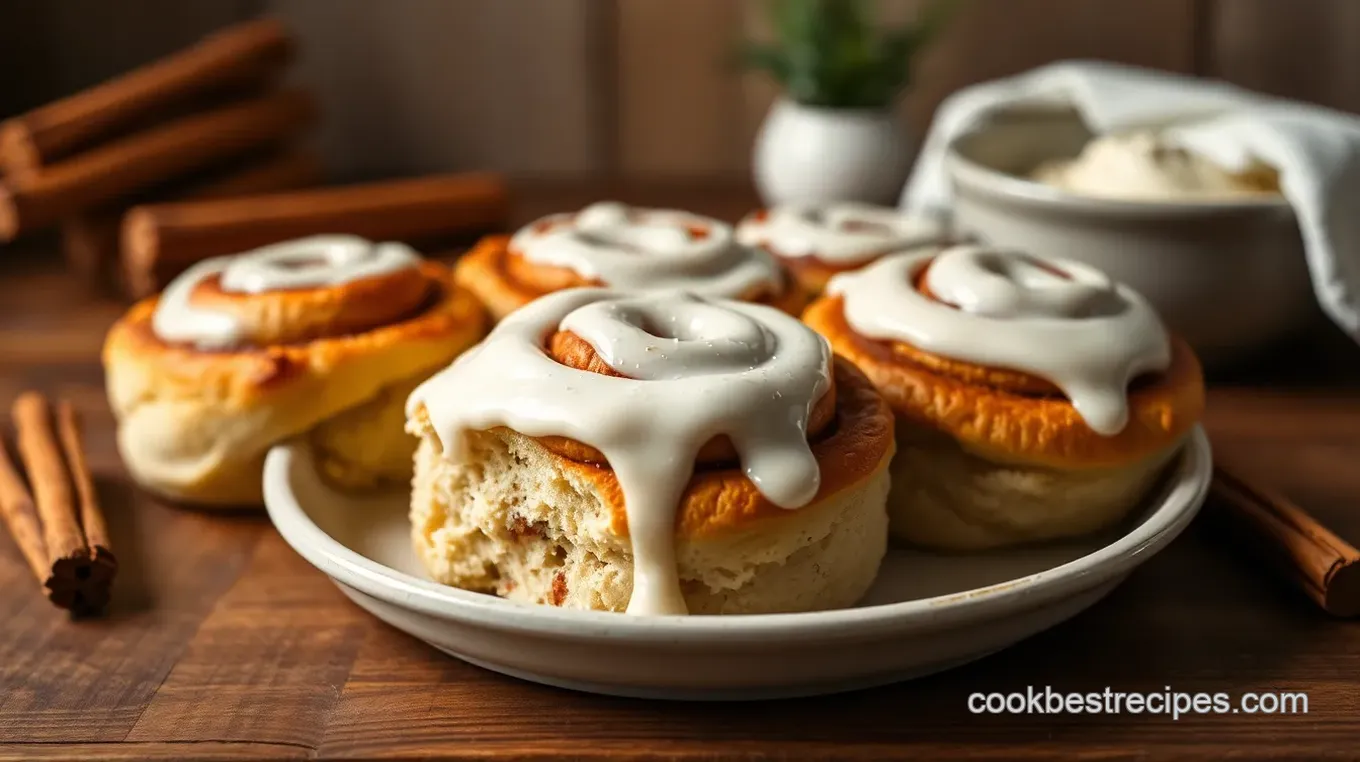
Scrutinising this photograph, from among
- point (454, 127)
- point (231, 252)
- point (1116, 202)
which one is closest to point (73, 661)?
point (231, 252)

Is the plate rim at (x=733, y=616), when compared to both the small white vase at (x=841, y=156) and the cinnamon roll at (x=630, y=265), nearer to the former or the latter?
the cinnamon roll at (x=630, y=265)

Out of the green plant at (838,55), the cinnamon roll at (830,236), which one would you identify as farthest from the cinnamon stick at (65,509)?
the green plant at (838,55)

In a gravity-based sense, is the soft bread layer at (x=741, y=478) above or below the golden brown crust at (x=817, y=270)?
above

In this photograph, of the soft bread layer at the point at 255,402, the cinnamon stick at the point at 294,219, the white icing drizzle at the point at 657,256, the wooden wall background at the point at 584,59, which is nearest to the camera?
the soft bread layer at the point at 255,402

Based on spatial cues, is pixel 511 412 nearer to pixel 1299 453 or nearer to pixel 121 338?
pixel 121 338

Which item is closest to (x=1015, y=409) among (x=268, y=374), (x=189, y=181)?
(x=268, y=374)

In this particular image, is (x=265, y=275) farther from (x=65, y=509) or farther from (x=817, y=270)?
(x=817, y=270)
